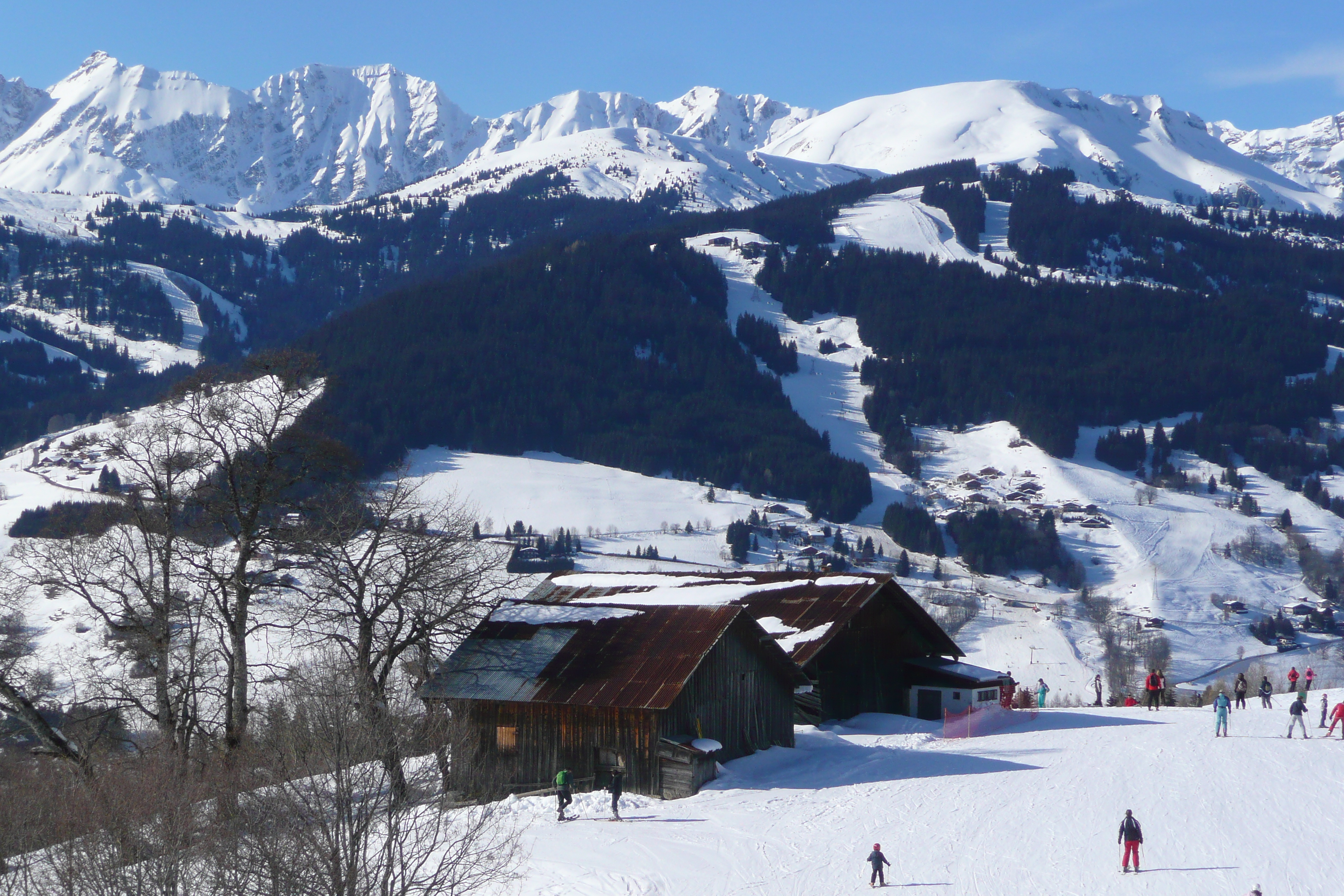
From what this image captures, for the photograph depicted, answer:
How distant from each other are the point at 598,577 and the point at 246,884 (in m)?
30.3

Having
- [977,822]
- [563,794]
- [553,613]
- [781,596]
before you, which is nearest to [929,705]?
[781,596]

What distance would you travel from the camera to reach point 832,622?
39344 mm

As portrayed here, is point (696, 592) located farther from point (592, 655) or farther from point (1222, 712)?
point (1222, 712)

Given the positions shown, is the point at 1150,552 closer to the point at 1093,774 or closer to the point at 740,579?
the point at 740,579

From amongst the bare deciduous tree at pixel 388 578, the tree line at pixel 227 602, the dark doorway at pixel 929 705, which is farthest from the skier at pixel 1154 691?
the bare deciduous tree at pixel 388 578

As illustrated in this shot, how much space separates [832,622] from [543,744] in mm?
12299

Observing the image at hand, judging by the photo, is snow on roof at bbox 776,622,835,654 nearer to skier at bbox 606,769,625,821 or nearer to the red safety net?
the red safety net

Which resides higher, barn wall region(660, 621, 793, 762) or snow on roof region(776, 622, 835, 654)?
snow on roof region(776, 622, 835, 654)

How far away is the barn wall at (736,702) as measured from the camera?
30.7 metres

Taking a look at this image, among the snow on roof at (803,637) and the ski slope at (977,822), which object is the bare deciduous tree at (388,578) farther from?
the snow on roof at (803,637)

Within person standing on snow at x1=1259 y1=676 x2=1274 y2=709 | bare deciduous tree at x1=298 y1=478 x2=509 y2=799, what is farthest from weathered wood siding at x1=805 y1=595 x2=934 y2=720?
bare deciduous tree at x1=298 y1=478 x2=509 y2=799

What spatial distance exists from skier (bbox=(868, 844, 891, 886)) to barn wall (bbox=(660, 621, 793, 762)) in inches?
349

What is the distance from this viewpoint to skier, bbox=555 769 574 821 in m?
27.2

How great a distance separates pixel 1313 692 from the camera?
44.9m
